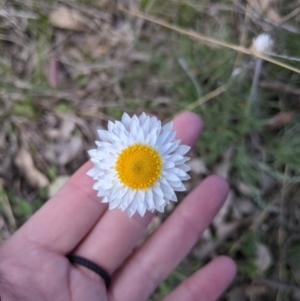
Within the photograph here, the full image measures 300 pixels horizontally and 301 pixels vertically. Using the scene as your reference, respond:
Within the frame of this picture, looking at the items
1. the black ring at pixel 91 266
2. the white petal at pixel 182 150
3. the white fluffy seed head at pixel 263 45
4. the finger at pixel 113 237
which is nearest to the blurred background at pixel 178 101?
the white fluffy seed head at pixel 263 45

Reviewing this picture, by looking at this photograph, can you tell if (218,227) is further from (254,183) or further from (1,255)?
(1,255)

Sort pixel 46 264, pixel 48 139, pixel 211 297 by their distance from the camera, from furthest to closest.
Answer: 1. pixel 48 139
2. pixel 211 297
3. pixel 46 264

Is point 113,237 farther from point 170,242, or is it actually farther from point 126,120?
point 126,120

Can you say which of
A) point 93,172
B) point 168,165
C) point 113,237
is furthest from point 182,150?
point 113,237

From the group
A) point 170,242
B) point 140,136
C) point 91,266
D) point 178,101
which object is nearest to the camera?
point 140,136

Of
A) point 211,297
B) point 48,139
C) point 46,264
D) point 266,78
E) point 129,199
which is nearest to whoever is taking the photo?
point 129,199

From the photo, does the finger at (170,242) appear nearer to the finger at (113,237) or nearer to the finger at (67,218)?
the finger at (113,237)

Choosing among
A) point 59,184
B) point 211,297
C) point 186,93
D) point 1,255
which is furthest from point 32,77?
point 211,297
